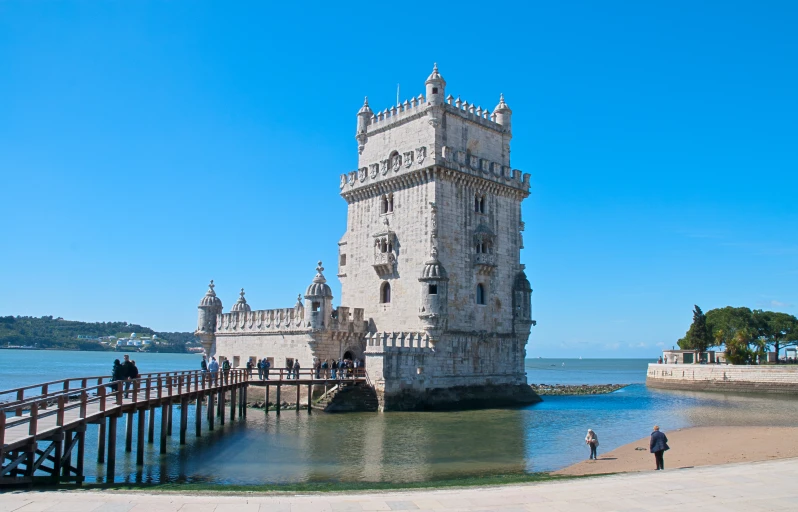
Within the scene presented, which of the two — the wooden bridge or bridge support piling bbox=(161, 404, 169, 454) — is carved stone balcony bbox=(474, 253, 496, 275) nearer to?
the wooden bridge

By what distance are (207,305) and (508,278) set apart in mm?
22521

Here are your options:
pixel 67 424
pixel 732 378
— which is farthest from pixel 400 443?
pixel 732 378

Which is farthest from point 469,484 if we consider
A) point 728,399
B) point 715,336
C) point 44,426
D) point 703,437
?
point 715,336

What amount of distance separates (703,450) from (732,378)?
4098 cm

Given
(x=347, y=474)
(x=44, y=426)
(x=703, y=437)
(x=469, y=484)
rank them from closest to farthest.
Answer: (x=469, y=484) < (x=44, y=426) < (x=347, y=474) < (x=703, y=437)

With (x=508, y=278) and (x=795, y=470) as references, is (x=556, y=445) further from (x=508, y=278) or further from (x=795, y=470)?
(x=508, y=278)

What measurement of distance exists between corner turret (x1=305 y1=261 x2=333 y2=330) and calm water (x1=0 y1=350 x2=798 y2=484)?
575 centimetres

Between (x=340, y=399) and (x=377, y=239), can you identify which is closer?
(x=340, y=399)

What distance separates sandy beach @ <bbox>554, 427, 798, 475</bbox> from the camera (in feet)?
68.2

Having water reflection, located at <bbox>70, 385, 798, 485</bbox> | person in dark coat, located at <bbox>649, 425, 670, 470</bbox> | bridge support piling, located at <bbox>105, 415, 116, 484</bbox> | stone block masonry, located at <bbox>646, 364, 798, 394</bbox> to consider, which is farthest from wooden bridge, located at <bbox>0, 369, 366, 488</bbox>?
stone block masonry, located at <bbox>646, 364, 798, 394</bbox>

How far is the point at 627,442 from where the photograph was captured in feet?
90.2

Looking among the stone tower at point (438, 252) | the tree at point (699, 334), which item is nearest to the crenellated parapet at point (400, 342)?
the stone tower at point (438, 252)

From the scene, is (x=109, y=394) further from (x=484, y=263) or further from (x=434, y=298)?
(x=484, y=263)

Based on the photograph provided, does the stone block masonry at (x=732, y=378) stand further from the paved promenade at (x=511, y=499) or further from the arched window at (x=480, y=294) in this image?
the paved promenade at (x=511, y=499)
